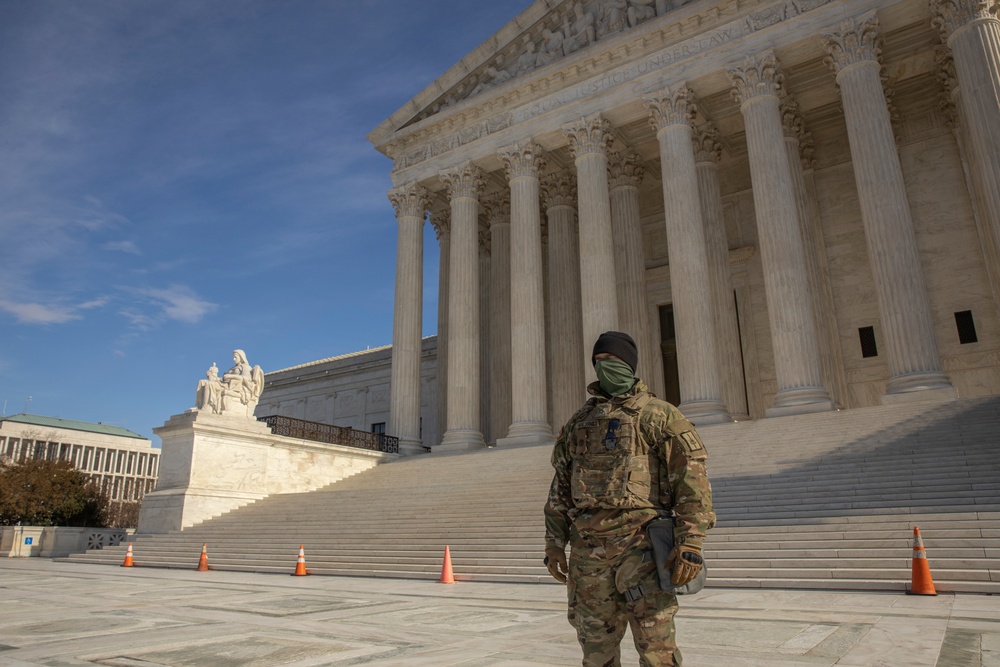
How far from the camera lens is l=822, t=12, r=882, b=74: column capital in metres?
21.4

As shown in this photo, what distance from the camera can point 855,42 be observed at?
2152 cm

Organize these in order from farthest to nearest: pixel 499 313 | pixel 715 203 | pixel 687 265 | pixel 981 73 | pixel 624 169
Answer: pixel 499 313
pixel 624 169
pixel 715 203
pixel 687 265
pixel 981 73

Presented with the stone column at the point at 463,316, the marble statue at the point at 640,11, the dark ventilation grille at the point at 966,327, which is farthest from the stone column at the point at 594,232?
the dark ventilation grille at the point at 966,327

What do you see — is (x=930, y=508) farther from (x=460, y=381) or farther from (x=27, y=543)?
(x=27, y=543)

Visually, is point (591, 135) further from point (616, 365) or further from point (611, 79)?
point (616, 365)

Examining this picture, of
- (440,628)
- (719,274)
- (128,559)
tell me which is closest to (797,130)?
(719,274)

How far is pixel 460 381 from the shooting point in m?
27.1

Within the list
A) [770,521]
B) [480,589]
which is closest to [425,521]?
[480,589]

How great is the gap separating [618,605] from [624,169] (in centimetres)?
2708

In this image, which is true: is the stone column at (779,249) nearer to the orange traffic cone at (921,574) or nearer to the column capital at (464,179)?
the column capital at (464,179)

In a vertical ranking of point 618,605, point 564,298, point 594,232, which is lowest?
point 618,605

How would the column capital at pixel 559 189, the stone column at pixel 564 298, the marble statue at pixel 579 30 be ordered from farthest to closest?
1. the column capital at pixel 559 189
2. the stone column at pixel 564 298
3. the marble statue at pixel 579 30

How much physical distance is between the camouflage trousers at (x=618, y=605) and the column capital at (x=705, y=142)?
25.8 meters

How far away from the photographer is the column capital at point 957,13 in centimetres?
1977
